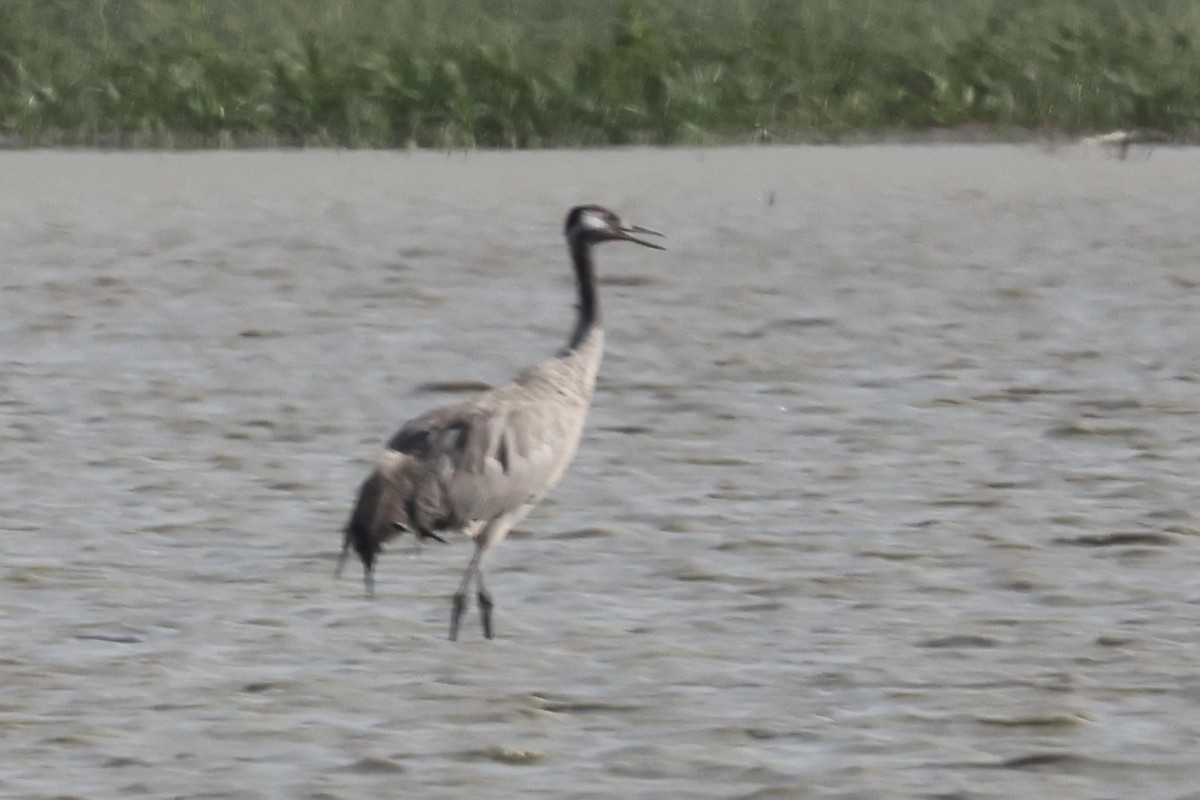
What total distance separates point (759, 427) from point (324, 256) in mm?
5143

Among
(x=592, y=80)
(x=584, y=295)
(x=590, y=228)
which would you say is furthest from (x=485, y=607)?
(x=592, y=80)

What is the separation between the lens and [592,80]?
19.1 metres

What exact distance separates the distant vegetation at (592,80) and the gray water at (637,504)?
6.26 feet

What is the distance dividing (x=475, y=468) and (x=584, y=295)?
107 cm

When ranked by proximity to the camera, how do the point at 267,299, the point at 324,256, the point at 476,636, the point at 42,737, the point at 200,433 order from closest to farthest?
the point at 42,737, the point at 476,636, the point at 200,433, the point at 267,299, the point at 324,256

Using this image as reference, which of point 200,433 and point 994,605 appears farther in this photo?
point 200,433

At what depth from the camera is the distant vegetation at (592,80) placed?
18.8 meters

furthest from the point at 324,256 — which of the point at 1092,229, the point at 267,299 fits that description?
the point at 1092,229

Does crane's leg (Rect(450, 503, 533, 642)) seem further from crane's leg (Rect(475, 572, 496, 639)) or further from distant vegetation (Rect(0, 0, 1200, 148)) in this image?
distant vegetation (Rect(0, 0, 1200, 148))

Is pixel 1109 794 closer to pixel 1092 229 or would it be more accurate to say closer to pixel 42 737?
pixel 42 737

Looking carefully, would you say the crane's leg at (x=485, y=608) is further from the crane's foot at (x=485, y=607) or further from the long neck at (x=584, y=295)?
the long neck at (x=584, y=295)

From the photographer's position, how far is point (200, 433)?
33.1 feet

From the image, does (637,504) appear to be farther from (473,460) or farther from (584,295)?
(473,460)

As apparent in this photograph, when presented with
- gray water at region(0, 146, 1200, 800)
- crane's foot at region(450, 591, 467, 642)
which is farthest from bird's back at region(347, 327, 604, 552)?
gray water at region(0, 146, 1200, 800)
